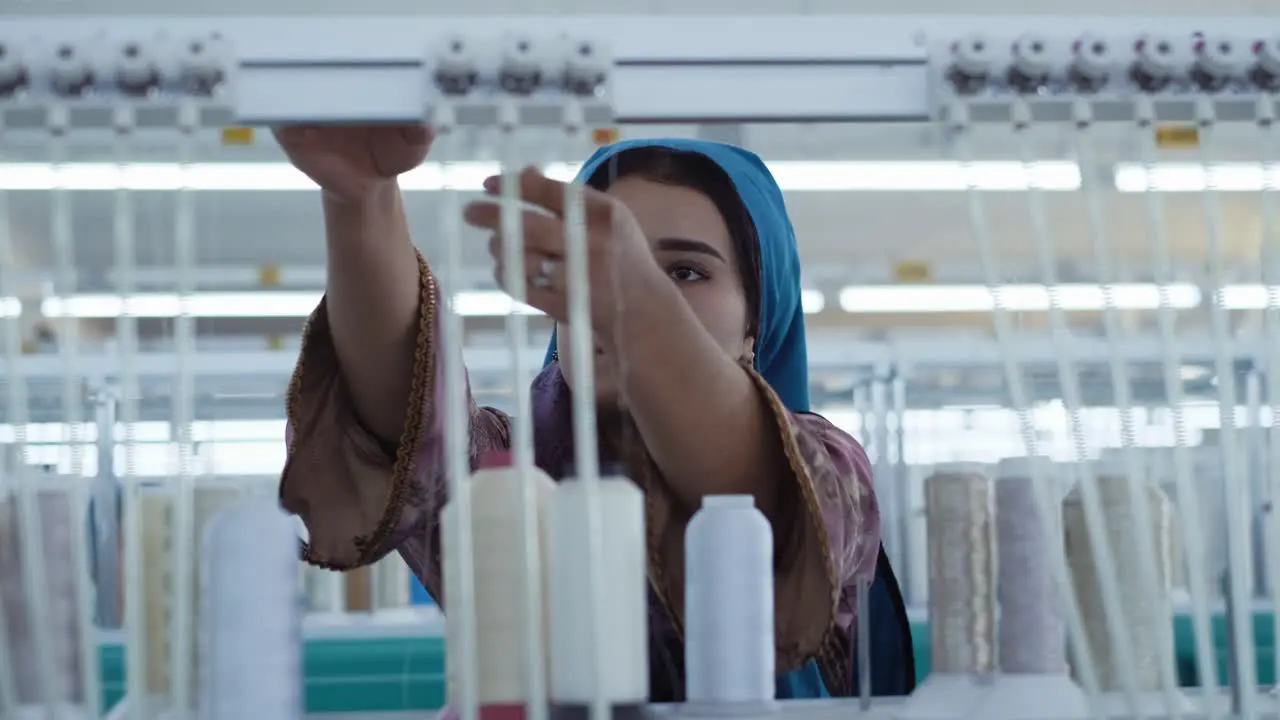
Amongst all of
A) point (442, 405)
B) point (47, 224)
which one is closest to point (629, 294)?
point (442, 405)

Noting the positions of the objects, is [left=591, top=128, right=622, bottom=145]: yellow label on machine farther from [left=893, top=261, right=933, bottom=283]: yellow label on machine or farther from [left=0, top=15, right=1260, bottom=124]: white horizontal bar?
[left=893, top=261, right=933, bottom=283]: yellow label on machine

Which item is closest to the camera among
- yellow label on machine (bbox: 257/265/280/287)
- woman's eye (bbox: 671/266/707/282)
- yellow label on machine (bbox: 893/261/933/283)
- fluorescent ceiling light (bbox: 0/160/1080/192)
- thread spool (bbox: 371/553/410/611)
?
woman's eye (bbox: 671/266/707/282)

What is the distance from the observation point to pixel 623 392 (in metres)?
0.93

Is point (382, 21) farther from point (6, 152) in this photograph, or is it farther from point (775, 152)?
point (775, 152)

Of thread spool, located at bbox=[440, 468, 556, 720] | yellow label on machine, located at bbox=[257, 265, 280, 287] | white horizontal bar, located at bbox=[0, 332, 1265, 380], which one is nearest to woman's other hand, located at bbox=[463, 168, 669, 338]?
thread spool, located at bbox=[440, 468, 556, 720]

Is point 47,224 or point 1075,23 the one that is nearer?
point 1075,23

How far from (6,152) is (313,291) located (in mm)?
4050

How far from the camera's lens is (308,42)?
34.7 inches

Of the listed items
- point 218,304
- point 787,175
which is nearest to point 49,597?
point 787,175

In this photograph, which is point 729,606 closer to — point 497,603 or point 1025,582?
point 497,603

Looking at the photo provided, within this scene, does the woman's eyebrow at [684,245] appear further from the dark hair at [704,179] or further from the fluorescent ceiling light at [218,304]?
the fluorescent ceiling light at [218,304]

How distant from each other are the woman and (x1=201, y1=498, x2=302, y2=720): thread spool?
226 mm

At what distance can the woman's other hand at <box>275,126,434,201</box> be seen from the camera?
936 millimetres

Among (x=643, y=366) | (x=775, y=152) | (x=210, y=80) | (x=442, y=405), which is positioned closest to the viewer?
(x=210, y=80)
